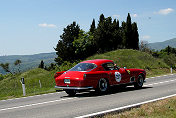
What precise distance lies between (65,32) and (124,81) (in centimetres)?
8735

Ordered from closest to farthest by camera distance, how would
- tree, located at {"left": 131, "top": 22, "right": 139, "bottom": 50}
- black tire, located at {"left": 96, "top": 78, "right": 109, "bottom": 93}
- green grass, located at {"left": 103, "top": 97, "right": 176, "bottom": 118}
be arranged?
green grass, located at {"left": 103, "top": 97, "right": 176, "bottom": 118} < black tire, located at {"left": 96, "top": 78, "right": 109, "bottom": 93} < tree, located at {"left": 131, "top": 22, "right": 139, "bottom": 50}

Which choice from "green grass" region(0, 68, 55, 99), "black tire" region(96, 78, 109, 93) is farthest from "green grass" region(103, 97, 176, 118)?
"green grass" region(0, 68, 55, 99)

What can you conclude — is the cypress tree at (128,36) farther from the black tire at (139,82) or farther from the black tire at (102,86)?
the black tire at (102,86)

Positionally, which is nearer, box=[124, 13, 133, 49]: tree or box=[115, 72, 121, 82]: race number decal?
box=[115, 72, 121, 82]: race number decal

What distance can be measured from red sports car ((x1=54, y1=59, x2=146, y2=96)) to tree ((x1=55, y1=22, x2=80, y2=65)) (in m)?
75.9

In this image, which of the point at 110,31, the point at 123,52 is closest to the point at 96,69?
the point at 123,52

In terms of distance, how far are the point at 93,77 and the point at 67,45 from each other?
83978mm

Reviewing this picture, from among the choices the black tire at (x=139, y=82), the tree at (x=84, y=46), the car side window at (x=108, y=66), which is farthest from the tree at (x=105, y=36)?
the car side window at (x=108, y=66)

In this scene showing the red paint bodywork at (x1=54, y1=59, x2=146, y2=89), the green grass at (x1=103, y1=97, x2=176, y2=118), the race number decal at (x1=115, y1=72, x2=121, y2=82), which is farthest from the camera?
the race number decal at (x1=115, y1=72, x2=121, y2=82)

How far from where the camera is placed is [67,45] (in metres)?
93.9

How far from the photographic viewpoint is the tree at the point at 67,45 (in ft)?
291

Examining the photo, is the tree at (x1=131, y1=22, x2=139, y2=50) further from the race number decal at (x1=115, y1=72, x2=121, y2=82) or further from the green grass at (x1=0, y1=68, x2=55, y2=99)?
the race number decal at (x1=115, y1=72, x2=121, y2=82)

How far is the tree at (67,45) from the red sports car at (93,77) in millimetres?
75883

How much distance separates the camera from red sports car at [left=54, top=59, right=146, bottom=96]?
10.3 meters
